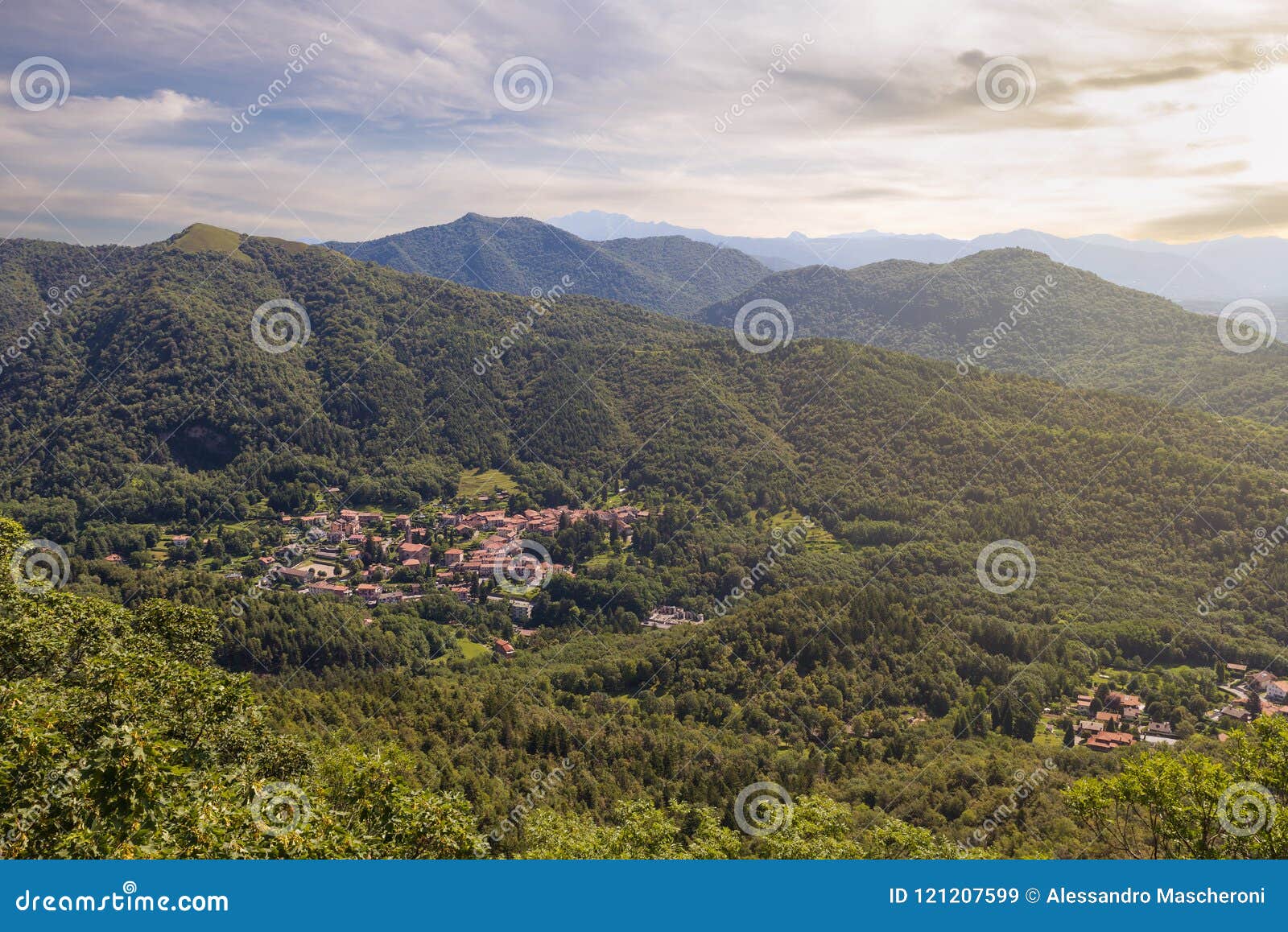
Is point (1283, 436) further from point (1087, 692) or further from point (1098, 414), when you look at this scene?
point (1087, 692)

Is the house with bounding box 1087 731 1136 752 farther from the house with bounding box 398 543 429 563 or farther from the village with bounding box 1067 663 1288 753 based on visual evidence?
the house with bounding box 398 543 429 563

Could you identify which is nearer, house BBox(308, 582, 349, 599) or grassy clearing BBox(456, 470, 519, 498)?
house BBox(308, 582, 349, 599)

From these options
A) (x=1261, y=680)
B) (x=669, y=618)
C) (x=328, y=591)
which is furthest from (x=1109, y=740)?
(x=328, y=591)

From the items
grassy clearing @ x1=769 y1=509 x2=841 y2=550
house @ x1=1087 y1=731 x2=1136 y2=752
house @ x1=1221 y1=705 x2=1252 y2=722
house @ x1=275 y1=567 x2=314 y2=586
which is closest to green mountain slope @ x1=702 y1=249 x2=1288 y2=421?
grassy clearing @ x1=769 y1=509 x2=841 y2=550

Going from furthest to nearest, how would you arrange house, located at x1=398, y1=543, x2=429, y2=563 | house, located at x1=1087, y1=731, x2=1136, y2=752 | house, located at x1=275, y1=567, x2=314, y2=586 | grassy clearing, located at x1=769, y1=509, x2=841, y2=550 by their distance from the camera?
grassy clearing, located at x1=769, y1=509, x2=841, y2=550
house, located at x1=398, y1=543, x2=429, y2=563
house, located at x1=275, y1=567, x2=314, y2=586
house, located at x1=1087, y1=731, x2=1136, y2=752

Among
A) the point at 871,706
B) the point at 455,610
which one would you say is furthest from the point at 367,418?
the point at 871,706

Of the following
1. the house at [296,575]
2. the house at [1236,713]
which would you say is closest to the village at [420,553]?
the house at [296,575]

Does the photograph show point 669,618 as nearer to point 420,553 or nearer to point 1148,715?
point 420,553
